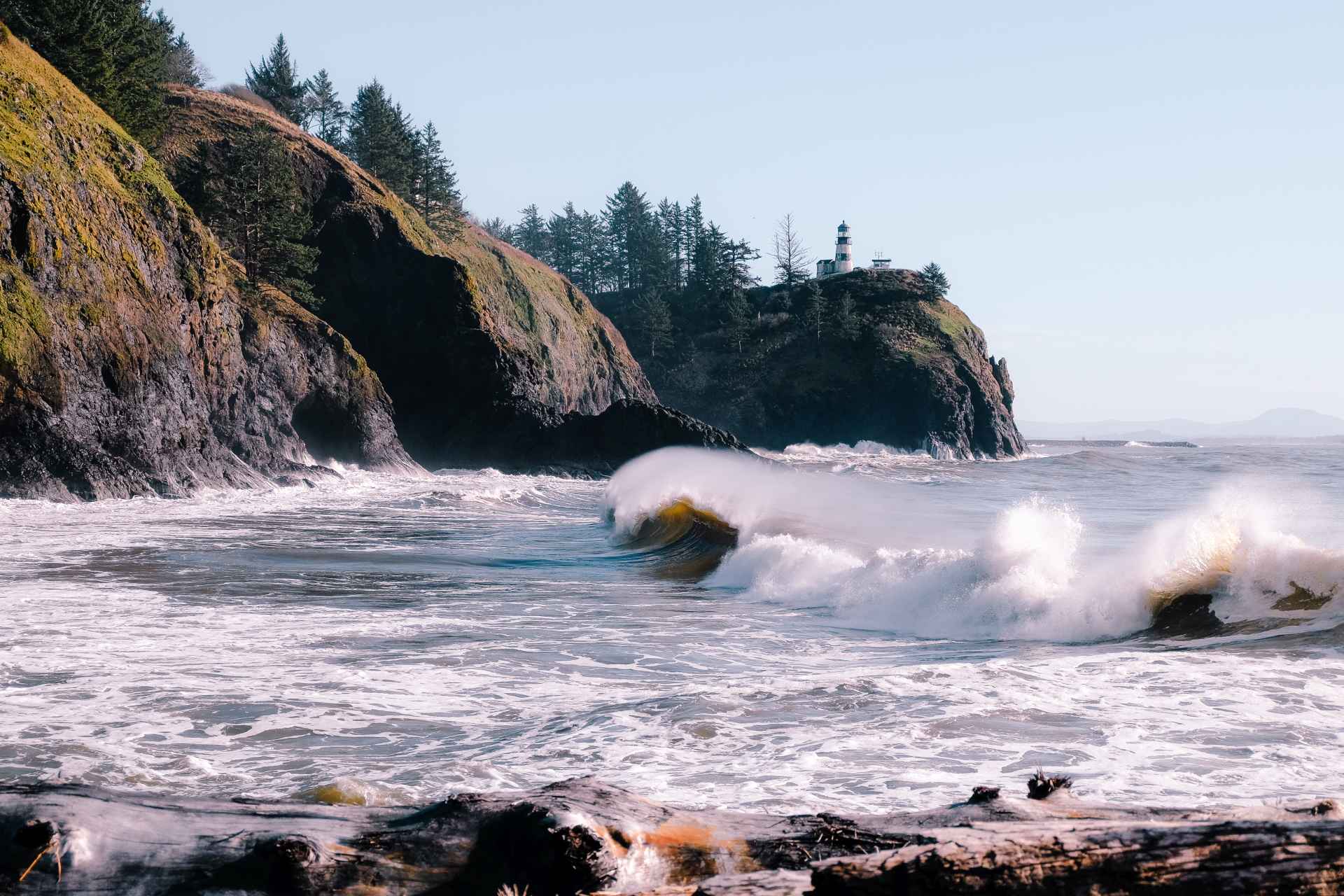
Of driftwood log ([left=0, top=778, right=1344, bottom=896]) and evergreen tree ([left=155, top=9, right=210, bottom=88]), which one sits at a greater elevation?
evergreen tree ([left=155, top=9, right=210, bottom=88])

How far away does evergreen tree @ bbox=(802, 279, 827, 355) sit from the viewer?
93.4 meters

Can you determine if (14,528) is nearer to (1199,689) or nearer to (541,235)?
(1199,689)

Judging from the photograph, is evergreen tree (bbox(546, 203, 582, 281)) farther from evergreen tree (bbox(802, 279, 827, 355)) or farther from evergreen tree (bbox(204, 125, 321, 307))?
evergreen tree (bbox(204, 125, 321, 307))

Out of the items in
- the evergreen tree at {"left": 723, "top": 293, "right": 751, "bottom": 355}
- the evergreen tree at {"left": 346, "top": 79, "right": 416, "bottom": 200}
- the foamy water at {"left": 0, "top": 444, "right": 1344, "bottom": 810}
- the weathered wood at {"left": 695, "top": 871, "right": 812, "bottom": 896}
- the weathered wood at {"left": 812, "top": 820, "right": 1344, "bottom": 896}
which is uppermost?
the evergreen tree at {"left": 346, "top": 79, "right": 416, "bottom": 200}

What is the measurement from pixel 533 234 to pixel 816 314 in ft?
151

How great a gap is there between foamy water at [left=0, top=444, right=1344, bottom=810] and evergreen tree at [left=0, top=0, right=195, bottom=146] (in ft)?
77.1

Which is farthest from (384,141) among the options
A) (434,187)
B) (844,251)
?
(844,251)

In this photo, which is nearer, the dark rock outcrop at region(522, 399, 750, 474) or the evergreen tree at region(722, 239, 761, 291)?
the dark rock outcrop at region(522, 399, 750, 474)

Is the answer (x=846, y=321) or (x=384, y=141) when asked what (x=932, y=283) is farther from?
(x=384, y=141)

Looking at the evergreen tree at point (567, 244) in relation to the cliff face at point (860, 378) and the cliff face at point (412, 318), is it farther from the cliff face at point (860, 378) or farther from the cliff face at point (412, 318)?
the cliff face at point (412, 318)

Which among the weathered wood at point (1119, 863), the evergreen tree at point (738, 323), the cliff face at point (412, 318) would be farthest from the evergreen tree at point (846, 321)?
the weathered wood at point (1119, 863)

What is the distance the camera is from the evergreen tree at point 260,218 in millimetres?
40219

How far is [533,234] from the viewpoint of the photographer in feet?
415

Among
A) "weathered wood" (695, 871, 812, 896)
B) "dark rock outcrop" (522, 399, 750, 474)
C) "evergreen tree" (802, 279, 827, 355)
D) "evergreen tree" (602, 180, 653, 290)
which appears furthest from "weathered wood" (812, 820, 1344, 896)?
"evergreen tree" (602, 180, 653, 290)
